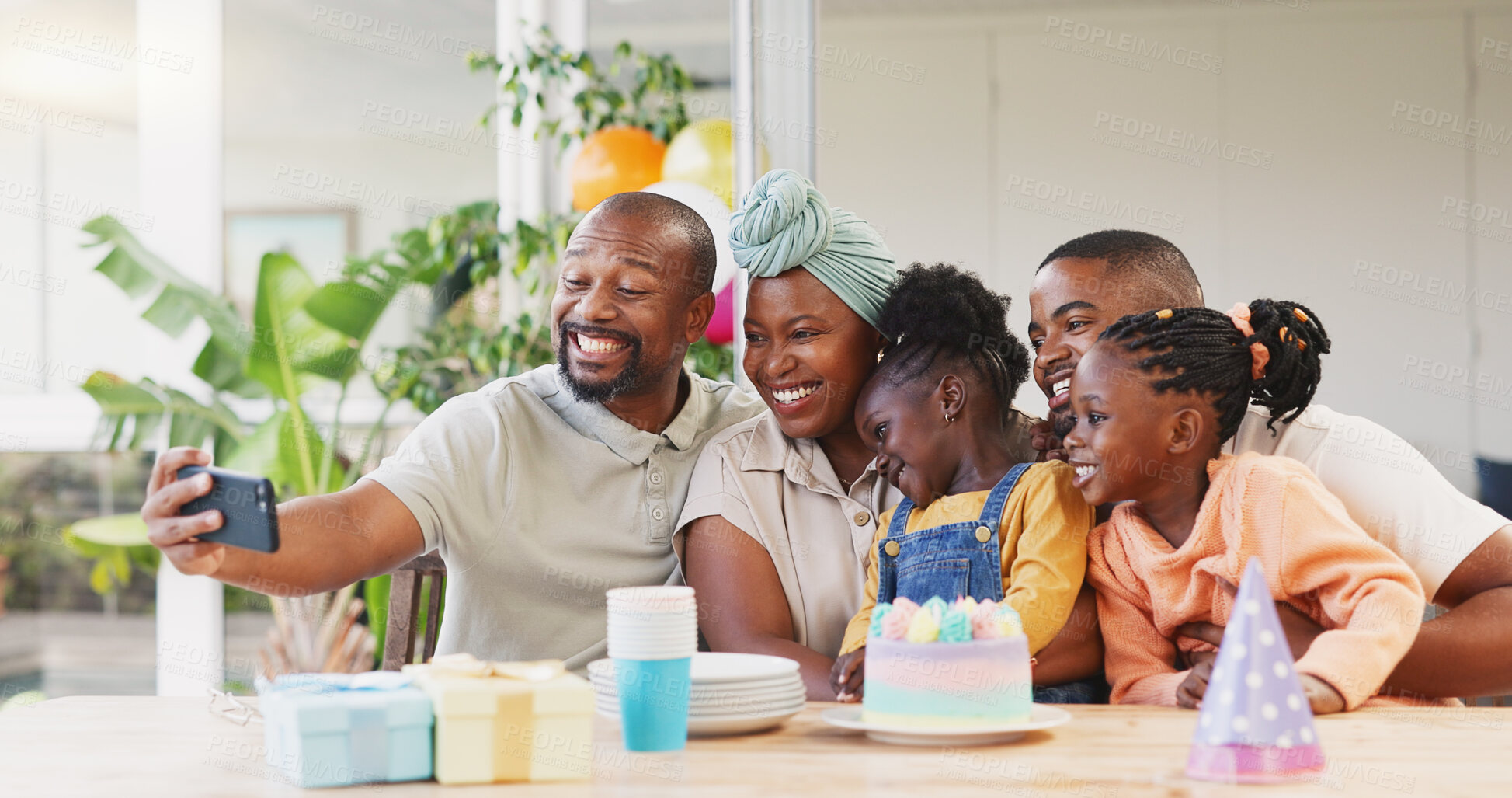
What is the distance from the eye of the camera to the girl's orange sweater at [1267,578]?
142 centimetres

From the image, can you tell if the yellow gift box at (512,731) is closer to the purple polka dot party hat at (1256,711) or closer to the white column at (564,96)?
the purple polka dot party hat at (1256,711)

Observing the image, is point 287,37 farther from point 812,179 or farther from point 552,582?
point 552,582

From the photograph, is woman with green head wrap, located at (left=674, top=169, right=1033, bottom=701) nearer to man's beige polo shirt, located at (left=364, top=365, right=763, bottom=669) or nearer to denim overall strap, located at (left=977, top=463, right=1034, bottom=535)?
man's beige polo shirt, located at (left=364, top=365, right=763, bottom=669)

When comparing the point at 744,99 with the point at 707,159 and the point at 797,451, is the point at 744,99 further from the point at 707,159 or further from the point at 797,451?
the point at 707,159

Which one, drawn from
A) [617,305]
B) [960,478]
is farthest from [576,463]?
[960,478]

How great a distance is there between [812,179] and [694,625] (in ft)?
5.05

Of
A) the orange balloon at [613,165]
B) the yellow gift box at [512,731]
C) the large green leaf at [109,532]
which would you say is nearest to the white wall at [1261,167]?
the orange balloon at [613,165]

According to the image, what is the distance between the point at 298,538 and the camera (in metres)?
1.71

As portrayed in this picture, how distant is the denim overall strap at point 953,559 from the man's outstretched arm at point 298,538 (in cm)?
76

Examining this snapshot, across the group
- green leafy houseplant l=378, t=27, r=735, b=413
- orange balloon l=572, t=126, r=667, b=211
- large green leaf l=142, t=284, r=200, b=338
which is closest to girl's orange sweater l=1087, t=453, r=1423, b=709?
green leafy houseplant l=378, t=27, r=735, b=413

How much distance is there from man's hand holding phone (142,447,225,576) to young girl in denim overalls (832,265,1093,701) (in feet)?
2.72

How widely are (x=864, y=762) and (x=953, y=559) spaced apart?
1.96 ft

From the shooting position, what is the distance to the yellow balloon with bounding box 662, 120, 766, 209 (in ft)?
12.1

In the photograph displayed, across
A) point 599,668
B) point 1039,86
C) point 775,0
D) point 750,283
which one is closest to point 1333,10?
point 1039,86
